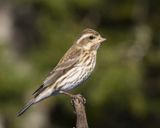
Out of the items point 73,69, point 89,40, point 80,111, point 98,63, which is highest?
point 98,63

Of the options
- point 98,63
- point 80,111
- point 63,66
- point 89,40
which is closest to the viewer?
point 80,111

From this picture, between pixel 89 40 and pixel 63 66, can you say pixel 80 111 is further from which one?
pixel 89 40

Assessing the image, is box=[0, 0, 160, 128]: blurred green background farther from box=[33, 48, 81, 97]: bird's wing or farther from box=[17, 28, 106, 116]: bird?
box=[33, 48, 81, 97]: bird's wing

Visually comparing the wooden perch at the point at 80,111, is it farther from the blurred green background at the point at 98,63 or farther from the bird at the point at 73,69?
the blurred green background at the point at 98,63

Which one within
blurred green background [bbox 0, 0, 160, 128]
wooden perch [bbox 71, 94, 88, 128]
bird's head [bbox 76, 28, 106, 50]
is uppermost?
blurred green background [bbox 0, 0, 160, 128]

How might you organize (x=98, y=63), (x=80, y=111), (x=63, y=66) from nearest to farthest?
(x=80, y=111)
(x=63, y=66)
(x=98, y=63)

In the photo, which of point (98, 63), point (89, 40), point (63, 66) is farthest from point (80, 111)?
point (98, 63)

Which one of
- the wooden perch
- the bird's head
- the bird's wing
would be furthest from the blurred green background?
the wooden perch
